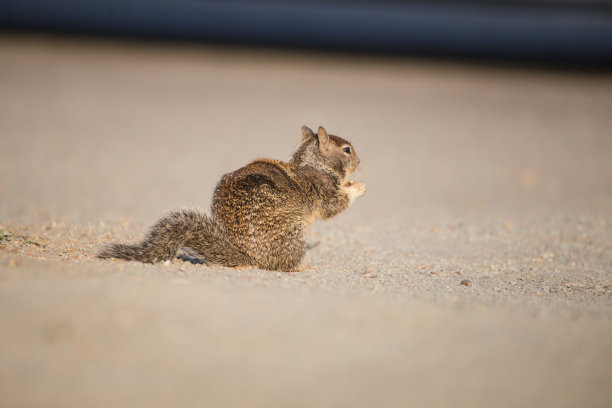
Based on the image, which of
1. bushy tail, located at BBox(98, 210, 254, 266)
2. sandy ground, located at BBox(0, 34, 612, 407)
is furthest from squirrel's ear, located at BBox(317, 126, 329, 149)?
bushy tail, located at BBox(98, 210, 254, 266)

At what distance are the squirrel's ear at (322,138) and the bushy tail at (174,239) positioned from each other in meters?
1.34

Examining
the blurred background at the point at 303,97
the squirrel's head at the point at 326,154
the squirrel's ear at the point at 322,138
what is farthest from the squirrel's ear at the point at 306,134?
the blurred background at the point at 303,97

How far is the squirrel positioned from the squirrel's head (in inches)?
1.4

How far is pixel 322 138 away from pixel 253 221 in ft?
3.66

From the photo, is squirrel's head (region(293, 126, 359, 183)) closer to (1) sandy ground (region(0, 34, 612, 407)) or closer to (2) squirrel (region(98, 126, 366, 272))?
(2) squirrel (region(98, 126, 366, 272))

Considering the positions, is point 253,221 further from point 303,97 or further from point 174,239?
point 303,97

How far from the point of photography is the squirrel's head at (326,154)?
6797mm

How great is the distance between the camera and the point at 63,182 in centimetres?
1143

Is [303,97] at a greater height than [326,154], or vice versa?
[303,97]

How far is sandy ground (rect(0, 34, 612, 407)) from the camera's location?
404cm

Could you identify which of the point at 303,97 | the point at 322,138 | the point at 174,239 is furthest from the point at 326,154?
the point at 303,97

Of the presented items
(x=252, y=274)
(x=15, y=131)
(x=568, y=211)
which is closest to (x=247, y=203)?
(x=252, y=274)

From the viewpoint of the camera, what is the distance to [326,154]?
22.5ft

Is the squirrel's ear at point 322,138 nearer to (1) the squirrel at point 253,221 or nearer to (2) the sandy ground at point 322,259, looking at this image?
(1) the squirrel at point 253,221
